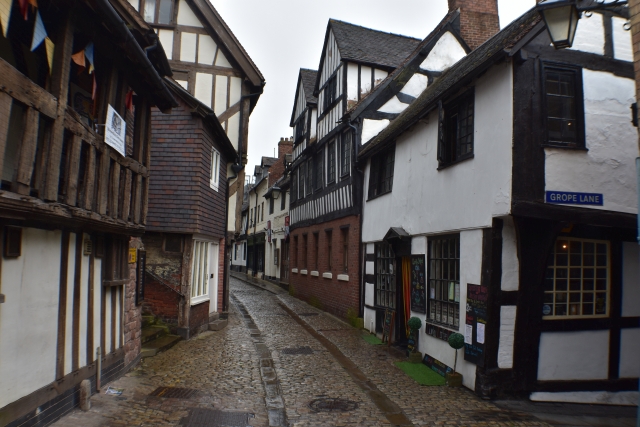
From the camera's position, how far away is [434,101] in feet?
30.9

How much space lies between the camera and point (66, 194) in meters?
5.36

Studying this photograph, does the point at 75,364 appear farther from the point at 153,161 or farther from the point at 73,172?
the point at 153,161

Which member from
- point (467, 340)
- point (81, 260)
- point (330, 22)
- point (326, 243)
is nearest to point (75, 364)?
point (81, 260)

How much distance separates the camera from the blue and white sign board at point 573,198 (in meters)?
7.27

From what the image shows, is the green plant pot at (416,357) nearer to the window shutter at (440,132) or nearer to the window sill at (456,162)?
the window sill at (456,162)

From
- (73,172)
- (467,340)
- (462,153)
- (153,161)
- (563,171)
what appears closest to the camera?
(73,172)

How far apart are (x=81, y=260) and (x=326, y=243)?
39.5 ft

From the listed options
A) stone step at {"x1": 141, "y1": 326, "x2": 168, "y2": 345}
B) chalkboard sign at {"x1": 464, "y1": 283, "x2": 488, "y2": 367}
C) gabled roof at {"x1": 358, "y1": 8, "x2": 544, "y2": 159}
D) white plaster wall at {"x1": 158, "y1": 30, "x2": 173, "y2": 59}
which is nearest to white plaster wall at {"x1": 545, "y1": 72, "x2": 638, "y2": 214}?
gabled roof at {"x1": 358, "y1": 8, "x2": 544, "y2": 159}

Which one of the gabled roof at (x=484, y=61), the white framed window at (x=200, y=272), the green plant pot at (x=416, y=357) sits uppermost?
the gabled roof at (x=484, y=61)

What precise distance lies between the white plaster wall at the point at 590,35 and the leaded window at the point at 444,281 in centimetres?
356

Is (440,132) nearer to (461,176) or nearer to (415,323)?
(461,176)

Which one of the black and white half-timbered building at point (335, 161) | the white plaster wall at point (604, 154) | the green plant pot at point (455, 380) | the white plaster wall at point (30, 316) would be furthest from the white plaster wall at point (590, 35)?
the white plaster wall at point (30, 316)

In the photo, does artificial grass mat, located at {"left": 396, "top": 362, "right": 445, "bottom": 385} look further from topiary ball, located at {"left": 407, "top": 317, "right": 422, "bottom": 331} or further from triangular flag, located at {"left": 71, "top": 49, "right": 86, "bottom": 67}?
triangular flag, located at {"left": 71, "top": 49, "right": 86, "bottom": 67}

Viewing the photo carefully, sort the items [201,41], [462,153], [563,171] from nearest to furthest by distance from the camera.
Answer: [563,171] → [462,153] → [201,41]
